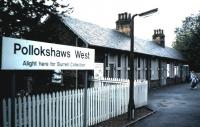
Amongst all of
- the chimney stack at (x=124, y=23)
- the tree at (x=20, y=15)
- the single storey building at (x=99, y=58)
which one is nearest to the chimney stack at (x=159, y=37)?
the single storey building at (x=99, y=58)

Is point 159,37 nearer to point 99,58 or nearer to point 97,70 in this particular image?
point 99,58

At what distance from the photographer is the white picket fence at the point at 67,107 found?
703 cm

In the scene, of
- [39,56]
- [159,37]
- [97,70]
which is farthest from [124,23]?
[39,56]

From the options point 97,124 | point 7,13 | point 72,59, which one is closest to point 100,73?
point 97,124

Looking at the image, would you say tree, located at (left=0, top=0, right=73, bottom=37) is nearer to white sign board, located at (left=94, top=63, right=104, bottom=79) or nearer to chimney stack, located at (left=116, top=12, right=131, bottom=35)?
white sign board, located at (left=94, top=63, right=104, bottom=79)

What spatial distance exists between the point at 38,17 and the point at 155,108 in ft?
24.9

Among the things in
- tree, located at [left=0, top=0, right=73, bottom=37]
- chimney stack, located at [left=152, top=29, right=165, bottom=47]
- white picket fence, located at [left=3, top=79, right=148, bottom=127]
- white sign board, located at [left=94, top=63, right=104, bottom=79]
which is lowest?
white picket fence, located at [left=3, top=79, right=148, bottom=127]

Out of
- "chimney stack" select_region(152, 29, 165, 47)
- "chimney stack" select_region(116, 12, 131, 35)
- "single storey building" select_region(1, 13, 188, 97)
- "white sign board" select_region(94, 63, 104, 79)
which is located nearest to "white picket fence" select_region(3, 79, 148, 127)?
"single storey building" select_region(1, 13, 188, 97)

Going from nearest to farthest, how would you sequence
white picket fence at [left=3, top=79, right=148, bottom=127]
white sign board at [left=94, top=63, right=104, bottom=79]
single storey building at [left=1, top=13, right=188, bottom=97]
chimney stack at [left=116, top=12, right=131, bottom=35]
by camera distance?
white picket fence at [left=3, top=79, right=148, bottom=127]
single storey building at [left=1, top=13, right=188, bottom=97]
white sign board at [left=94, top=63, right=104, bottom=79]
chimney stack at [left=116, top=12, right=131, bottom=35]

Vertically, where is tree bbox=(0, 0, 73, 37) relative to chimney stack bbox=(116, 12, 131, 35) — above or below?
below

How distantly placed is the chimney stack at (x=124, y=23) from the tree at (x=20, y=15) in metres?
17.8

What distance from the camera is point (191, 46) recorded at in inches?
1747

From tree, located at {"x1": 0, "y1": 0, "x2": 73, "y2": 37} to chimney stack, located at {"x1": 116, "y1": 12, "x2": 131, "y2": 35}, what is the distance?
699 inches

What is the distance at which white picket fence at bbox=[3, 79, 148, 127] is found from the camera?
23.1 feet
